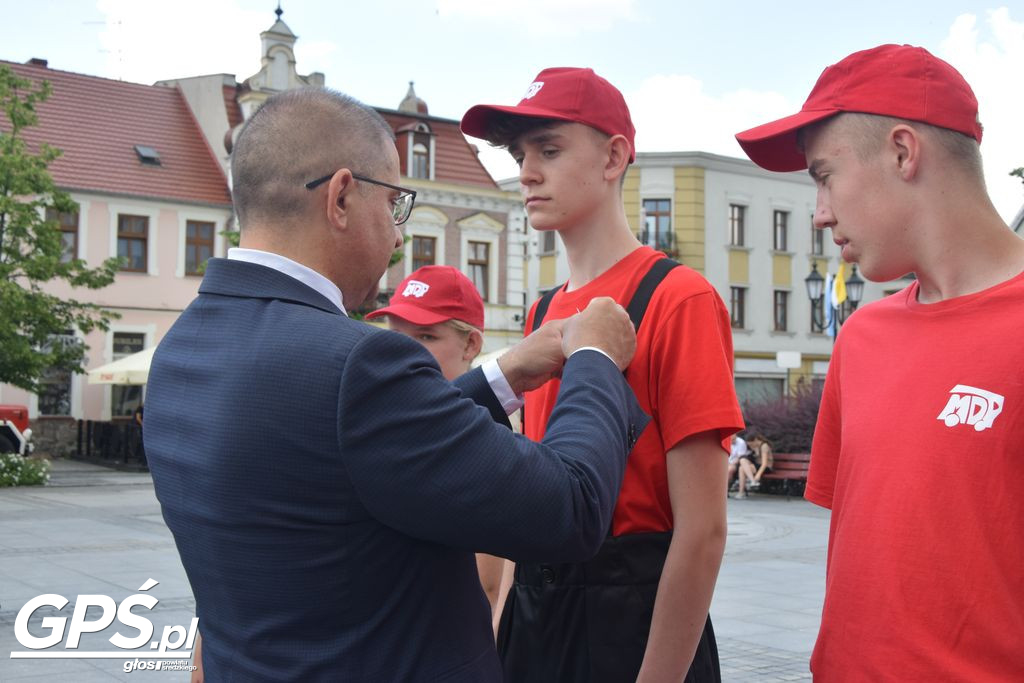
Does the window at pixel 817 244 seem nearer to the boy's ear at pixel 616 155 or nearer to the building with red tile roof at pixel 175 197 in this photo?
the building with red tile roof at pixel 175 197

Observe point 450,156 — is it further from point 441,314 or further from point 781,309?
point 441,314

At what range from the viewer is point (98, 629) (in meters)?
7.50

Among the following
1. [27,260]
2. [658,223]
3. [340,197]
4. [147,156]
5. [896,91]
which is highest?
[147,156]

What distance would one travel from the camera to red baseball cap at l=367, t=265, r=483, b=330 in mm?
4023

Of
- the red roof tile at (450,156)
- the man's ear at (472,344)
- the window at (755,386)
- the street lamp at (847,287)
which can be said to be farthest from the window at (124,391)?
the man's ear at (472,344)

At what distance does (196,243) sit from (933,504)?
31.5 m

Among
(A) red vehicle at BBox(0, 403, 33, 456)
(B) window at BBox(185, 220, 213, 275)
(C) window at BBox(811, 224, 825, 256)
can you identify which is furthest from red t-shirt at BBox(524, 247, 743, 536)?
(C) window at BBox(811, 224, 825, 256)

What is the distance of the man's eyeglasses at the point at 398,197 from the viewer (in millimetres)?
2029

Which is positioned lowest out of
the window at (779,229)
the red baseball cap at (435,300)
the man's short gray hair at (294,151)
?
the red baseball cap at (435,300)

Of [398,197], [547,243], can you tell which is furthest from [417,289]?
[547,243]

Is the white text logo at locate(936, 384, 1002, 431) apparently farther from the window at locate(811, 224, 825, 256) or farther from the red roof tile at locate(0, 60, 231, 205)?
the window at locate(811, 224, 825, 256)

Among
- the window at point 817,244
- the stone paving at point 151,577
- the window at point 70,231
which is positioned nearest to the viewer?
the stone paving at point 151,577

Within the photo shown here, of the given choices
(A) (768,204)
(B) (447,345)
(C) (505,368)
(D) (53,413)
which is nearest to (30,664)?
(B) (447,345)

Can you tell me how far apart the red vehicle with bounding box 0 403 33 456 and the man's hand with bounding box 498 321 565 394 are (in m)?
23.4
